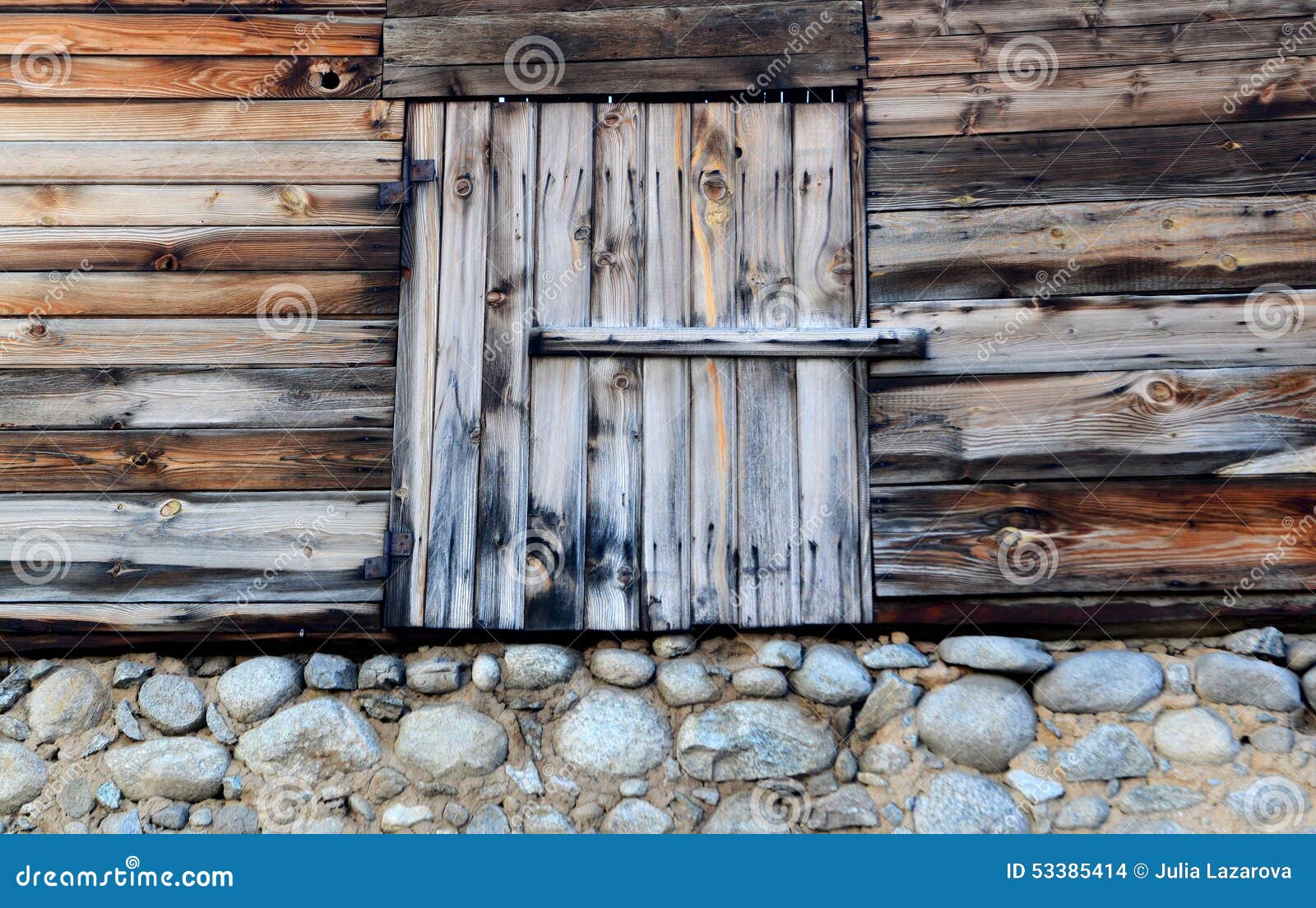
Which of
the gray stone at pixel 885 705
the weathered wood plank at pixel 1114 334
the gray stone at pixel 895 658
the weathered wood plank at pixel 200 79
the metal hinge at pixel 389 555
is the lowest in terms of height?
the gray stone at pixel 885 705

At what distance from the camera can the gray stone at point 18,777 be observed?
2.91 metres

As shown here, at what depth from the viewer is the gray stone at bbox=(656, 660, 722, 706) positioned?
3.00m

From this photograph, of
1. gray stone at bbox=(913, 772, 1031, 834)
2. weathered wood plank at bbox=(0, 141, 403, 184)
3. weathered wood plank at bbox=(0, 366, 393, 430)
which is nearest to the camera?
gray stone at bbox=(913, 772, 1031, 834)

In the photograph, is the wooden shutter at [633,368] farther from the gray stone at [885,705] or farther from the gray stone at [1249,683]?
the gray stone at [1249,683]

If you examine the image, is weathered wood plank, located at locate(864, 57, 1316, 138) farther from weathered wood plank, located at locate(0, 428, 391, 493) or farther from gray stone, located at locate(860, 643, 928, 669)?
weathered wood plank, located at locate(0, 428, 391, 493)

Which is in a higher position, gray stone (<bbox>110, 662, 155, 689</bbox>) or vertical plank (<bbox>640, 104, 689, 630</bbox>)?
vertical plank (<bbox>640, 104, 689, 630</bbox>)

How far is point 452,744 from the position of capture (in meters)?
2.92

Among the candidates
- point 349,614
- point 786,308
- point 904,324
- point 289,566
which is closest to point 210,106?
point 289,566

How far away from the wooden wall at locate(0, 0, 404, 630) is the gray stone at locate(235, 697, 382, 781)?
0.32 m

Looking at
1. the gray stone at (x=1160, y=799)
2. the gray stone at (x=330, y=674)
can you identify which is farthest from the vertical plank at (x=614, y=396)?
the gray stone at (x=1160, y=799)

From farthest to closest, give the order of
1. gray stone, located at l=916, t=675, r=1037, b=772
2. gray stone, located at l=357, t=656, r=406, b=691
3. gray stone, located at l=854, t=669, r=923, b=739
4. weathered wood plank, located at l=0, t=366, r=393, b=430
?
weathered wood plank, located at l=0, t=366, r=393, b=430 → gray stone, located at l=357, t=656, r=406, b=691 → gray stone, located at l=854, t=669, r=923, b=739 → gray stone, located at l=916, t=675, r=1037, b=772

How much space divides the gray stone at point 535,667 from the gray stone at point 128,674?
126 centimetres

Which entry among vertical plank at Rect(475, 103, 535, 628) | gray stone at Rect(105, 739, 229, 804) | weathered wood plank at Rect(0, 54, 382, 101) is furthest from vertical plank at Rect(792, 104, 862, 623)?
gray stone at Rect(105, 739, 229, 804)

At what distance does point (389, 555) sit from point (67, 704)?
1.18m
